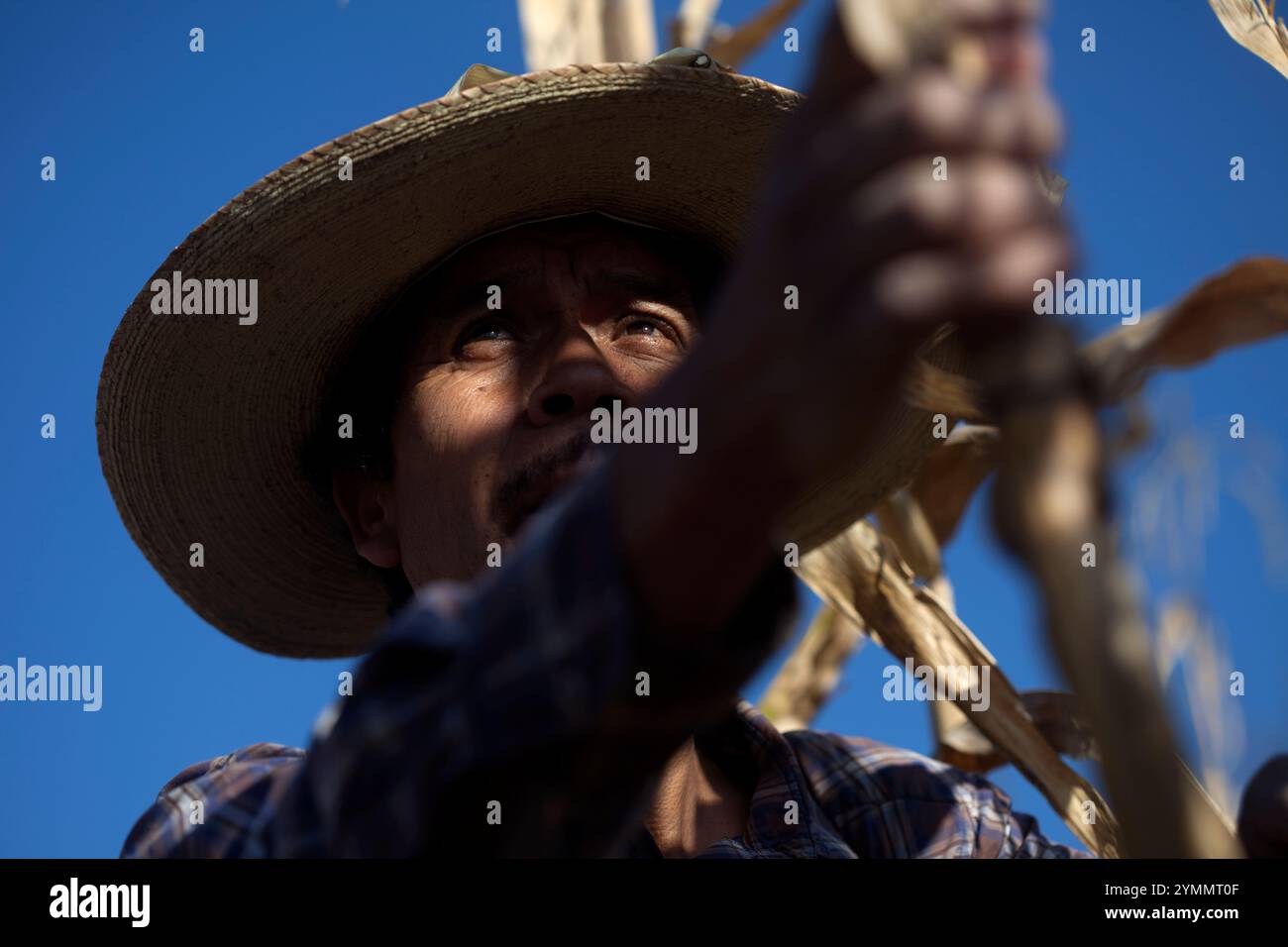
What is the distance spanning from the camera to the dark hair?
1921 mm

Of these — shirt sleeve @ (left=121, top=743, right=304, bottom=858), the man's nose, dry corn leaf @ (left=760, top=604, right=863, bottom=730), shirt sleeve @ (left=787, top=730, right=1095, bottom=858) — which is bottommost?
shirt sleeve @ (left=787, top=730, right=1095, bottom=858)

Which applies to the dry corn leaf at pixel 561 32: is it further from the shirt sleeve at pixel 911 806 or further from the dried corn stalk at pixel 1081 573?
the dried corn stalk at pixel 1081 573

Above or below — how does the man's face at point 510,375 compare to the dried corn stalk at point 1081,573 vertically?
above

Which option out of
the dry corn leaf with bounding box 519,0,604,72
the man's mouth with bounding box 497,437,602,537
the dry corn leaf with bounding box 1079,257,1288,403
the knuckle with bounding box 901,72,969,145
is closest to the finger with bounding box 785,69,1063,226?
the knuckle with bounding box 901,72,969,145

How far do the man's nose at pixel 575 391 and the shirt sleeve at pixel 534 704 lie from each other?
732 mm

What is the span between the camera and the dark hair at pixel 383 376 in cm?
192

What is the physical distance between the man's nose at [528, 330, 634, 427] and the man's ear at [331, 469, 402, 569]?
38 centimetres

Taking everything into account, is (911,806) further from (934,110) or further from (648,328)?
(934,110)

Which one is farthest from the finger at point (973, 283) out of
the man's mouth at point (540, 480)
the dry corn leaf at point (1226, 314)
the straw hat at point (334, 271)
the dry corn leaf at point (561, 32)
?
the dry corn leaf at point (561, 32)

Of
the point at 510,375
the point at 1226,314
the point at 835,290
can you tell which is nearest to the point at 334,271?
the point at 510,375

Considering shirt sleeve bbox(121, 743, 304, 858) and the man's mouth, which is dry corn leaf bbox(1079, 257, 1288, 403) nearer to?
the man's mouth

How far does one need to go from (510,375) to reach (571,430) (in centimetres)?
18

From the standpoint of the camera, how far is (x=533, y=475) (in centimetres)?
159
